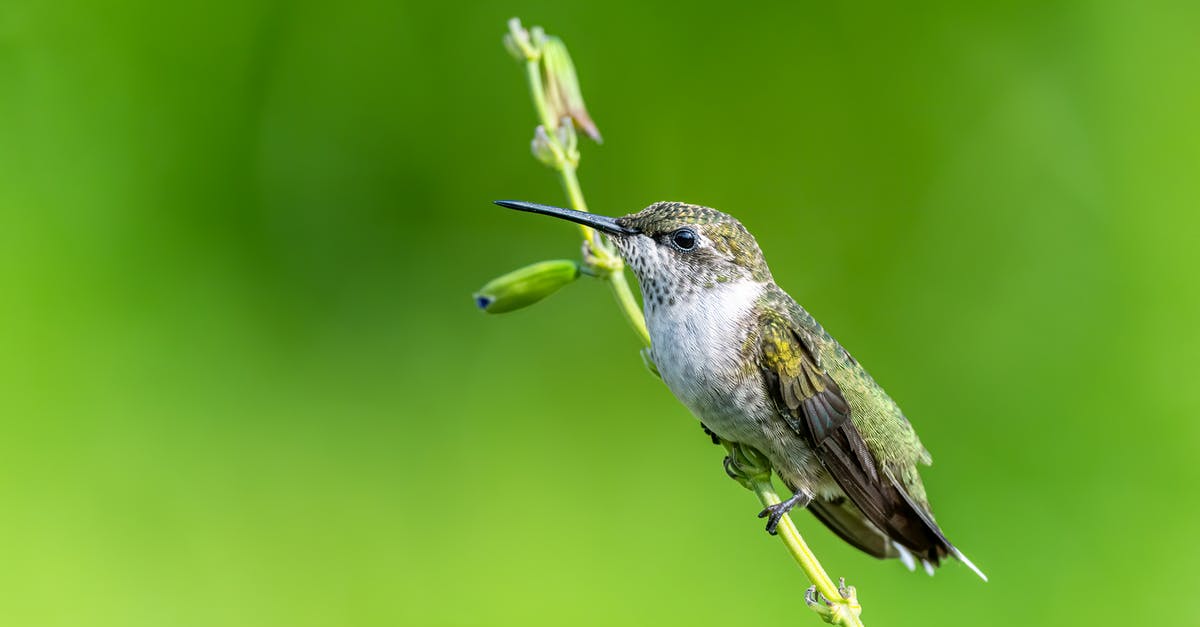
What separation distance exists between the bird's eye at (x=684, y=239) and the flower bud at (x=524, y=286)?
33 cm

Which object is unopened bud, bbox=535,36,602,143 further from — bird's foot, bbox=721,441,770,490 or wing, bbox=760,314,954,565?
bird's foot, bbox=721,441,770,490

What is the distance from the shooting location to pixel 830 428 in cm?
221

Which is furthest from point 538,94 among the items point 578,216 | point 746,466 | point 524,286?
point 746,466

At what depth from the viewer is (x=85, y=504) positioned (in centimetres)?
352

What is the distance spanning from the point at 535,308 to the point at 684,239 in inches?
80.3

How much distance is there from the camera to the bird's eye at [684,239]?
233cm

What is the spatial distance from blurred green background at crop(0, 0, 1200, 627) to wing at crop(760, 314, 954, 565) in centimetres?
127

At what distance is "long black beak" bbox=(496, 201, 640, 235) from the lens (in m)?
2.10

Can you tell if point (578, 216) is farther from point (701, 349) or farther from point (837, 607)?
point (837, 607)

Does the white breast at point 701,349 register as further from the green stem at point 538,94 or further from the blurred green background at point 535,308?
the blurred green background at point 535,308

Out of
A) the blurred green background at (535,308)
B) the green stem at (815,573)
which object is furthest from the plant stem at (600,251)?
the blurred green background at (535,308)

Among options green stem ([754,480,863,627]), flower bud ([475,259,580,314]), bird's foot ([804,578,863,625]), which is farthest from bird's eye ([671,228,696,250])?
bird's foot ([804,578,863,625])

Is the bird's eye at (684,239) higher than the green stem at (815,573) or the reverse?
higher

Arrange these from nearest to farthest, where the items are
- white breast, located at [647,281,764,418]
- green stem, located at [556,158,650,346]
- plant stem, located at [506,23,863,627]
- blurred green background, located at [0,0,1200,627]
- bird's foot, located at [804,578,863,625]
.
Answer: bird's foot, located at [804,578,863,625], plant stem, located at [506,23,863,627], green stem, located at [556,158,650,346], white breast, located at [647,281,764,418], blurred green background, located at [0,0,1200,627]
